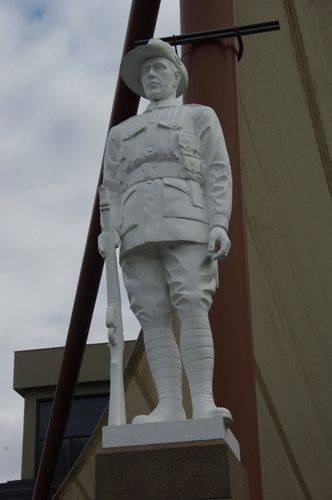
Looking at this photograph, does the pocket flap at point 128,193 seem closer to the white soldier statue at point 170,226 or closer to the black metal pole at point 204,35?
the white soldier statue at point 170,226

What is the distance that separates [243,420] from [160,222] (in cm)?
196

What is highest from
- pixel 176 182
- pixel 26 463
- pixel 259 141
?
pixel 26 463

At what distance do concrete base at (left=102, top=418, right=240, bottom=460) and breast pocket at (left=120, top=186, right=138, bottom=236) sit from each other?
1.01 metres

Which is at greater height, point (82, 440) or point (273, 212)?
point (82, 440)

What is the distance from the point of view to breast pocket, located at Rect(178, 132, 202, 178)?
4645mm

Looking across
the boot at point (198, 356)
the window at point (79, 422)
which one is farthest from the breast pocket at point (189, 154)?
the window at point (79, 422)

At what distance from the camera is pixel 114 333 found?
4.43 meters

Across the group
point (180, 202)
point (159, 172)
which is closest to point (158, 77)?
point (159, 172)

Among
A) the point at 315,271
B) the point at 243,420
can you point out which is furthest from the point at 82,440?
the point at 243,420

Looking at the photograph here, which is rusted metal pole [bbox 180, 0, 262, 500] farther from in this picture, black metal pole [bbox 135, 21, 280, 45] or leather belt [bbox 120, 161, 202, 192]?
leather belt [bbox 120, 161, 202, 192]

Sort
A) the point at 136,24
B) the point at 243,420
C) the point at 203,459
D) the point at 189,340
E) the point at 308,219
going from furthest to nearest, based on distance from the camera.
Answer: the point at 308,219
the point at 136,24
the point at 243,420
the point at 189,340
the point at 203,459

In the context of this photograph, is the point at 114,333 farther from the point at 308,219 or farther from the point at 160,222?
the point at 308,219

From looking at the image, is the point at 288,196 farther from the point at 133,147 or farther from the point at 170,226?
the point at 170,226

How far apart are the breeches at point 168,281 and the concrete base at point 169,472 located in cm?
67
